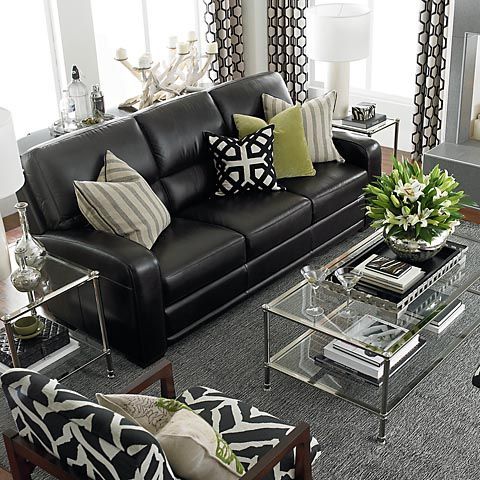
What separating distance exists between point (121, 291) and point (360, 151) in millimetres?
1929

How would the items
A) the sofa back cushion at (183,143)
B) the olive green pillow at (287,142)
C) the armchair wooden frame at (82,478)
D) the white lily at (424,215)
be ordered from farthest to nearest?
the olive green pillow at (287,142) → the sofa back cushion at (183,143) → the white lily at (424,215) → the armchair wooden frame at (82,478)

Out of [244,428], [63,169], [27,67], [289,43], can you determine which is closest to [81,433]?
[244,428]

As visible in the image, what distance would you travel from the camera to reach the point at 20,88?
5.46 metres

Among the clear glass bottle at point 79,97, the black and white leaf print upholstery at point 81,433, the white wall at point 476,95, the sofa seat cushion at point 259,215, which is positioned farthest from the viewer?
the white wall at point 476,95

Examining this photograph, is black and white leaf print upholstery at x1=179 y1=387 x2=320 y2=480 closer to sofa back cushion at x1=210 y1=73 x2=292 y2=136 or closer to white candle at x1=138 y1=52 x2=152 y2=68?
sofa back cushion at x1=210 y1=73 x2=292 y2=136

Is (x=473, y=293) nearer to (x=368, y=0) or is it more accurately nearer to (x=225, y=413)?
(x=225, y=413)

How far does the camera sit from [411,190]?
3520mm

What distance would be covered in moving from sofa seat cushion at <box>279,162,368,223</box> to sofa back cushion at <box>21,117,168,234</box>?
1043 mm

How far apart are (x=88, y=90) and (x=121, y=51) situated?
36cm

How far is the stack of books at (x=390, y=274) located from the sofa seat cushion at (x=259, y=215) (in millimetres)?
667

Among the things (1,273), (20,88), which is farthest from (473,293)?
(20,88)

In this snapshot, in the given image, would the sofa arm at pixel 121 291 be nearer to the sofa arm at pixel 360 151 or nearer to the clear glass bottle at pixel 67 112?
the clear glass bottle at pixel 67 112

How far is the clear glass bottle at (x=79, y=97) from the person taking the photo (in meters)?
5.25

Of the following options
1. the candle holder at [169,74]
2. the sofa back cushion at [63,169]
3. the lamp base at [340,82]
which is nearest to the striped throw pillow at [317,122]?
the lamp base at [340,82]
